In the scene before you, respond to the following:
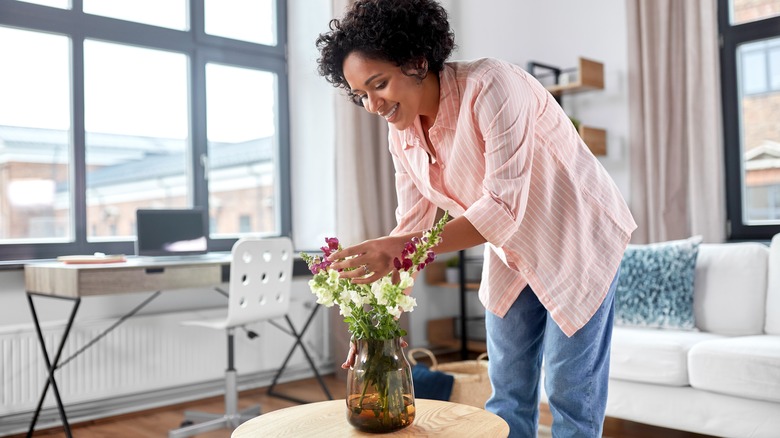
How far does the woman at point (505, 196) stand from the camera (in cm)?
120

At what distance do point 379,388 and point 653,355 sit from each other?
1.64m

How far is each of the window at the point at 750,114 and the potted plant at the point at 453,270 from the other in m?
1.51

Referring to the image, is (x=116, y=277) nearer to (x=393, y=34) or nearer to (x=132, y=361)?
(x=132, y=361)

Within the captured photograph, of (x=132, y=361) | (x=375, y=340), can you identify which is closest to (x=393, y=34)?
(x=375, y=340)

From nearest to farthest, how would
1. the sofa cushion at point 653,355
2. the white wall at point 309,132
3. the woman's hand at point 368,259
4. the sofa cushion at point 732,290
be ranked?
the woman's hand at point 368,259 → the sofa cushion at point 653,355 → the sofa cushion at point 732,290 → the white wall at point 309,132

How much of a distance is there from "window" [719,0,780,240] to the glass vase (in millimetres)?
2869

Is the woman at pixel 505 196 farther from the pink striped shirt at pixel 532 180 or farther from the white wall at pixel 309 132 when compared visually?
the white wall at pixel 309 132

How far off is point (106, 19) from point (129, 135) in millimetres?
562

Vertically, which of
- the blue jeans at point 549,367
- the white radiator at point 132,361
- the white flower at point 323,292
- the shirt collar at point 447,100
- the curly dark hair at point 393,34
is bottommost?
the white radiator at point 132,361

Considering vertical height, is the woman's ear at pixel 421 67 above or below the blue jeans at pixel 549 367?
above

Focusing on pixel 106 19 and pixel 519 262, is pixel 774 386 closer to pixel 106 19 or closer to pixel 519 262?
pixel 519 262

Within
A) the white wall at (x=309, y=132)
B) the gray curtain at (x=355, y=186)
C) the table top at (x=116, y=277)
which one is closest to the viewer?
the table top at (x=116, y=277)

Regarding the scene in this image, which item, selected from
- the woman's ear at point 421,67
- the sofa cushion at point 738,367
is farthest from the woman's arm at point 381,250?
A: the sofa cushion at point 738,367

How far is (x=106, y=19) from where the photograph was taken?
3.57 metres
